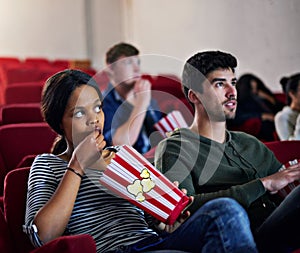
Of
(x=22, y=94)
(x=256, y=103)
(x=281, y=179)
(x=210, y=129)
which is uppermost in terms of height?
(x=210, y=129)

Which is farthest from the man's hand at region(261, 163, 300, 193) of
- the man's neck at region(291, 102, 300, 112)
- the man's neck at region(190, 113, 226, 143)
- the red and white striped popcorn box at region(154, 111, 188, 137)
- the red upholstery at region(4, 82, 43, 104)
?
the red upholstery at region(4, 82, 43, 104)

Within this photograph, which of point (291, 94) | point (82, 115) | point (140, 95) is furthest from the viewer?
point (291, 94)

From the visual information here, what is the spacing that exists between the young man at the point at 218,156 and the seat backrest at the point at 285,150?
0.18m

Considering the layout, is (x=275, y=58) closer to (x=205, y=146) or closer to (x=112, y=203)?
(x=205, y=146)

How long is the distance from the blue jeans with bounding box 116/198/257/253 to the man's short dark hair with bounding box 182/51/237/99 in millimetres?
565

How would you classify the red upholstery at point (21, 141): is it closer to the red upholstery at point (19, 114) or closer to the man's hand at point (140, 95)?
the red upholstery at point (19, 114)

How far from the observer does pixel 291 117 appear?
10.6ft

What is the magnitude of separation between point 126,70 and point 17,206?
126cm

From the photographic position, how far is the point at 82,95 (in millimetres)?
1812

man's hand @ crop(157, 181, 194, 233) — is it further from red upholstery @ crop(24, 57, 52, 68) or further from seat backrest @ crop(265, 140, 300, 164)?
red upholstery @ crop(24, 57, 52, 68)

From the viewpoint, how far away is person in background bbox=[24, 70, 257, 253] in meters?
1.56

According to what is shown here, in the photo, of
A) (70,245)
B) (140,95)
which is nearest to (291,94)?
(140,95)

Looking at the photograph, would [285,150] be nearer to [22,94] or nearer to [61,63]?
[22,94]

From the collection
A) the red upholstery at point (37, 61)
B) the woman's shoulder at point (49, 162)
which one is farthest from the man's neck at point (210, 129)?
the red upholstery at point (37, 61)
